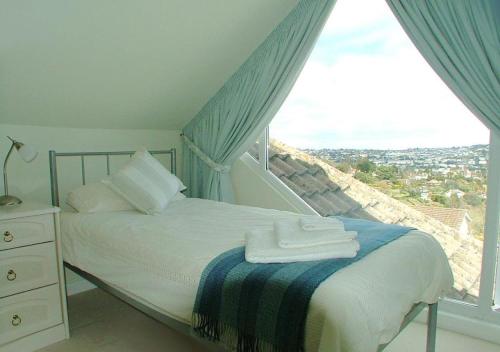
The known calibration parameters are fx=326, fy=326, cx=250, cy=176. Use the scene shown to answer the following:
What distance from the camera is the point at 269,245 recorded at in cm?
142

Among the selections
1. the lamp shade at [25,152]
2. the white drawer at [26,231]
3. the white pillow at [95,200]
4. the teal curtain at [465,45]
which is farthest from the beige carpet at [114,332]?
the teal curtain at [465,45]

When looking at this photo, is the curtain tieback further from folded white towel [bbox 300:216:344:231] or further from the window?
folded white towel [bbox 300:216:344:231]

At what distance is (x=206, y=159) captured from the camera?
10.7ft

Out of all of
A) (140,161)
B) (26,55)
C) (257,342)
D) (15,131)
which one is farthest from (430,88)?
(15,131)

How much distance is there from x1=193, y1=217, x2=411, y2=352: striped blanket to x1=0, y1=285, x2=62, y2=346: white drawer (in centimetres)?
124

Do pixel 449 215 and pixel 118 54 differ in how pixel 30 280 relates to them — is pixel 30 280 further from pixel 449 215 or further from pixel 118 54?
pixel 449 215

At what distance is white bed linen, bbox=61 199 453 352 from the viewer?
3.47 ft

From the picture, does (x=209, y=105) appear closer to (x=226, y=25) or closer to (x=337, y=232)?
(x=226, y=25)

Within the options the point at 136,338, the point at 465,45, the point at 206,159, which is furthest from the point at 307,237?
the point at 206,159

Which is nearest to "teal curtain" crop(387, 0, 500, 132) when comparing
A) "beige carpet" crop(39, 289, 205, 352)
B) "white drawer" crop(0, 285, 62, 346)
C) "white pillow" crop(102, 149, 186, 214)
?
"white pillow" crop(102, 149, 186, 214)

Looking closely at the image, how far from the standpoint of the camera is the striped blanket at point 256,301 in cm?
110

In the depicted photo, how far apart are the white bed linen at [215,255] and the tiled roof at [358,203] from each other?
662 mm

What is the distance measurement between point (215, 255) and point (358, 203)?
168cm

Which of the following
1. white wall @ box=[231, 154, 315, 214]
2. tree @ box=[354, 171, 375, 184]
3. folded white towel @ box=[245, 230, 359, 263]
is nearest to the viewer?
folded white towel @ box=[245, 230, 359, 263]
